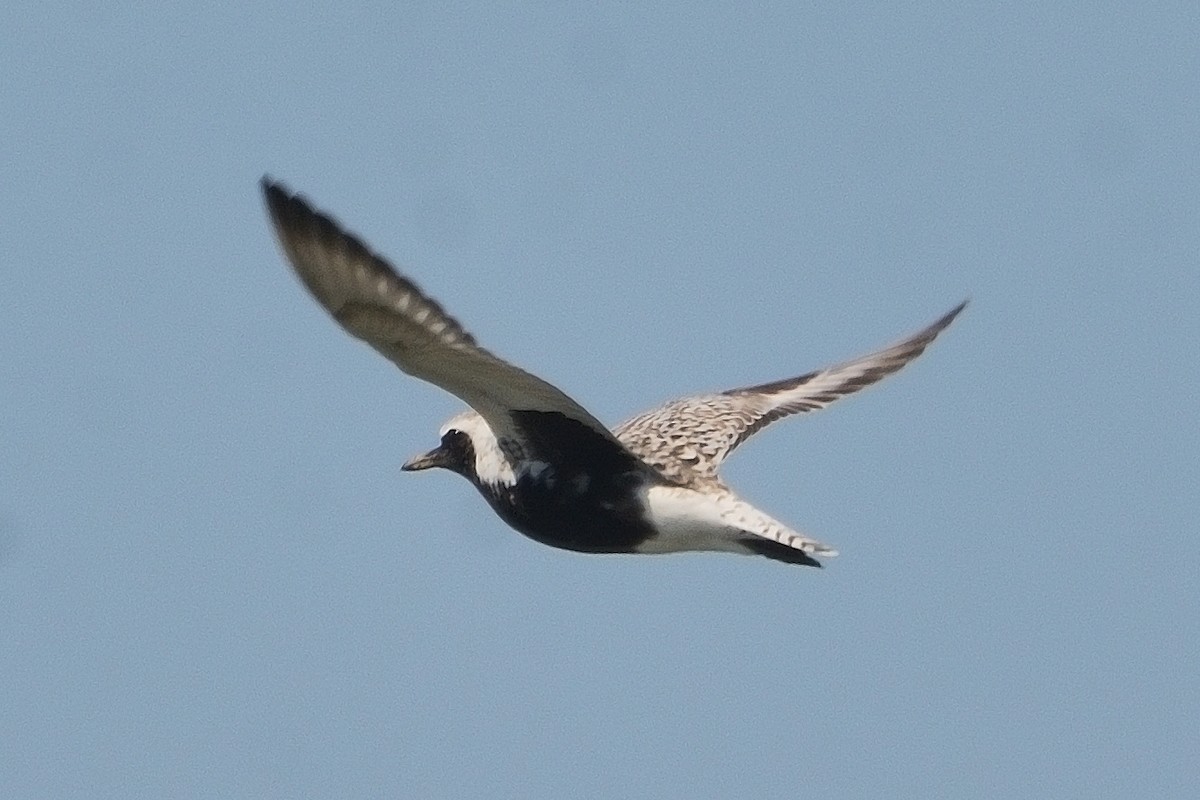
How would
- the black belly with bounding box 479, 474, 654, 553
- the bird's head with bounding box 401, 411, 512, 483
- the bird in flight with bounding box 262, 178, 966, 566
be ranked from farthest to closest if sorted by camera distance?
the bird's head with bounding box 401, 411, 512, 483 → the black belly with bounding box 479, 474, 654, 553 → the bird in flight with bounding box 262, 178, 966, 566

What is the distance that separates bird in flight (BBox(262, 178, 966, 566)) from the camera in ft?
36.7

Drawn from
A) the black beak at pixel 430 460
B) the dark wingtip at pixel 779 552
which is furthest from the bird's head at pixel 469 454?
the dark wingtip at pixel 779 552

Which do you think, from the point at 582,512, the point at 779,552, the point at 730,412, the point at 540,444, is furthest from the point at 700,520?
the point at 730,412

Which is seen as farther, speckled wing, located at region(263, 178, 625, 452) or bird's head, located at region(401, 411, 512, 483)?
bird's head, located at region(401, 411, 512, 483)

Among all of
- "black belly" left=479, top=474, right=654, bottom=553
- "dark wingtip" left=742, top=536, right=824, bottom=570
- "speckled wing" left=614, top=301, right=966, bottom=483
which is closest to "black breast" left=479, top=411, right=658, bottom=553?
"black belly" left=479, top=474, right=654, bottom=553

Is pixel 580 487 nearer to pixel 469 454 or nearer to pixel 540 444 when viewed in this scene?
pixel 540 444

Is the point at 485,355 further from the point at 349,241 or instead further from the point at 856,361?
the point at 856,361

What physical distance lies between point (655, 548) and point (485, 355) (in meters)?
2.03

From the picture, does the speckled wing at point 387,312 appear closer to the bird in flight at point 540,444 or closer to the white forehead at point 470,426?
the bird in flight at point 540,444

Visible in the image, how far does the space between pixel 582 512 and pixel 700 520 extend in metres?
0.66

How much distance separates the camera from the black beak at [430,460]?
13773 mm

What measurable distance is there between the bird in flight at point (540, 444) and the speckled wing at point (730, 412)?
0.08 feet

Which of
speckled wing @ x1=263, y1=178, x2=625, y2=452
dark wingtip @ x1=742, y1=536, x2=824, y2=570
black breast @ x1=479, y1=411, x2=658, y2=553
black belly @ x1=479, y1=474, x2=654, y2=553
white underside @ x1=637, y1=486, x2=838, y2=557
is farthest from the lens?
black belly @ x1=479, y1=474, x2=654, y2=553

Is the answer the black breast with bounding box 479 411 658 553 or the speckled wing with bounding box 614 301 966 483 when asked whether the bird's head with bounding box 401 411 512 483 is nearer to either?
the black breast with bounding box 479 411 658 553
